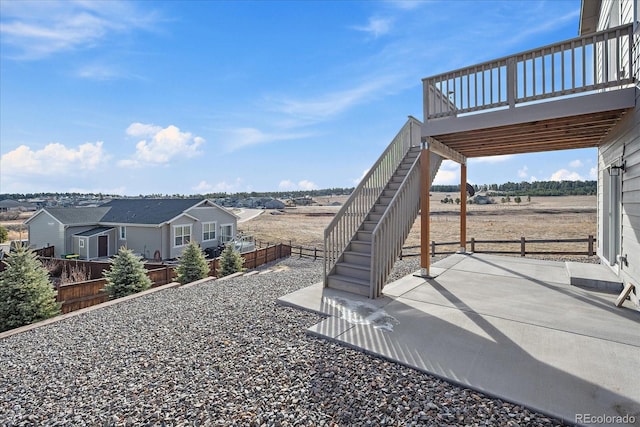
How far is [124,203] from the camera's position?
21266 mm

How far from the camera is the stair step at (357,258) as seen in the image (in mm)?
5660

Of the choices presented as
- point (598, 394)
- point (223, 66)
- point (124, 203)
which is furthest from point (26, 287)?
point (124, 203)

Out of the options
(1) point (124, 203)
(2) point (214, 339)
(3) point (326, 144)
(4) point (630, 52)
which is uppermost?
(3) point (326, 144)

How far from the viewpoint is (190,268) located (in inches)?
368

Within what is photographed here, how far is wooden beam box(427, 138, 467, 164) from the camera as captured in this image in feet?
21.1

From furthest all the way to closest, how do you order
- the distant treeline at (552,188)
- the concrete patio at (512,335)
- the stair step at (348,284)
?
the distant treeline at (552,188), the stair step at (348,284), the concrete patio at (512,335)

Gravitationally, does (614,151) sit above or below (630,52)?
below

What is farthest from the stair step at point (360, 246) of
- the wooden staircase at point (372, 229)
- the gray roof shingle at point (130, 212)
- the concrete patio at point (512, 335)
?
the gray roof shingle at point (130, 212)

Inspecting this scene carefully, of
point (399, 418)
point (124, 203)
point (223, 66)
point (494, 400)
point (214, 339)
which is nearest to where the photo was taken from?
point (399, 418)

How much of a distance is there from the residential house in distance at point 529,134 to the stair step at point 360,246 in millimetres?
19

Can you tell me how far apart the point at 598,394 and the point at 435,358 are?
122 cm

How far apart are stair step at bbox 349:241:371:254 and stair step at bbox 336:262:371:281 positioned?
33 cm

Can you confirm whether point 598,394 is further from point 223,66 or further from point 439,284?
point 223,66

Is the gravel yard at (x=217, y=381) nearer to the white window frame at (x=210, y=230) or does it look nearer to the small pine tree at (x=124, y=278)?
the small pine tree at (x=124, y=278)
